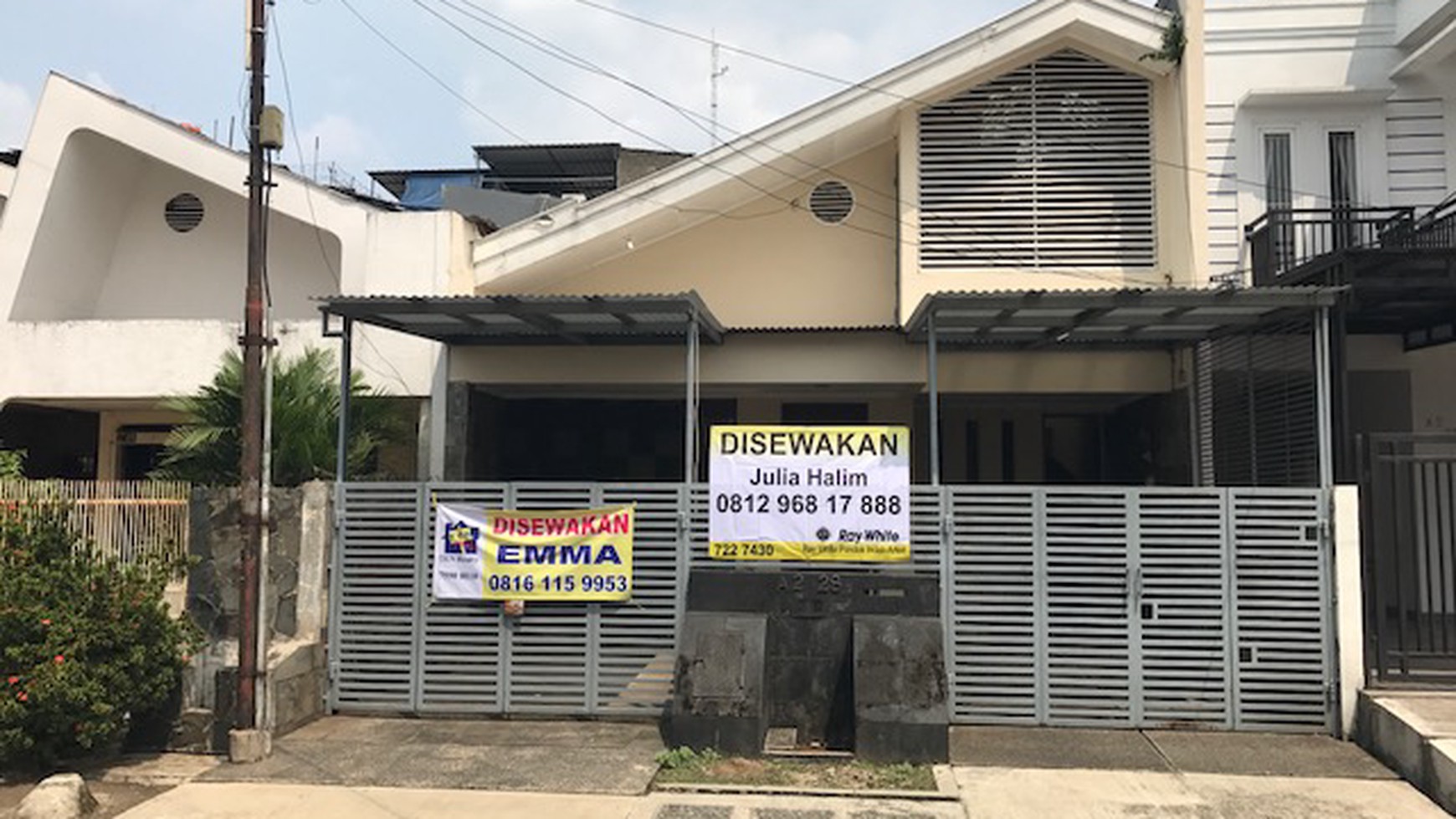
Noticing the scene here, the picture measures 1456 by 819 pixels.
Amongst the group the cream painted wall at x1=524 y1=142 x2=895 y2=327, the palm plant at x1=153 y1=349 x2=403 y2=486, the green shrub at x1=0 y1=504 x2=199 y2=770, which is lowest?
the green shrub at x1=0 y1=504 x2=199 y2=770

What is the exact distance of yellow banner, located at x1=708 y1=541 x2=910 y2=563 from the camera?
340 inches

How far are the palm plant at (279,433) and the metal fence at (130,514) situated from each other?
0.76 m

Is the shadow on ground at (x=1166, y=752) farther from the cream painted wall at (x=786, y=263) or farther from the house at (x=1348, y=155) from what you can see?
the cream painted wall at (x=786, y=263)

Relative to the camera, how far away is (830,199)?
12.8 metres

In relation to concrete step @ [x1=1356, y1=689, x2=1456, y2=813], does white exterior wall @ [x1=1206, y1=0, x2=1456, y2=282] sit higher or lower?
higher

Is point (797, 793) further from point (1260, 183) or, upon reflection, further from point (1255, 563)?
point (1260, 183)

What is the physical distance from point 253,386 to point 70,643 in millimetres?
2202

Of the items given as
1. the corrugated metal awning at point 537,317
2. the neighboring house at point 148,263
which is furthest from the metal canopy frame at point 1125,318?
the neighboring house at point 148,263

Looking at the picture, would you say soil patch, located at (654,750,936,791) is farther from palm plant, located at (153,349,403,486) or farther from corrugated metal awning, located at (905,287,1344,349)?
palm plant, located at (153,349,403,486)

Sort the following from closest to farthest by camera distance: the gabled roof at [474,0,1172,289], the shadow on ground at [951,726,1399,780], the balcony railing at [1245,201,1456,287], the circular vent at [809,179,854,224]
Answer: the shadow on ground at [951,726,1399,780], the balcony railing at [1245,201,1456,287], the gabled roof at [474,0,1172,289], the circular vent at [809,179,854,224]

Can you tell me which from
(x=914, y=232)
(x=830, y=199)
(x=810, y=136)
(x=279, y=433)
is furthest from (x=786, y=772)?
(x=830, y=199)

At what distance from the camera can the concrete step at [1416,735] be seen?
22.1 feet

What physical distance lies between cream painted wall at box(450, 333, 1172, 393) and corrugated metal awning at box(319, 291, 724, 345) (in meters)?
0.22

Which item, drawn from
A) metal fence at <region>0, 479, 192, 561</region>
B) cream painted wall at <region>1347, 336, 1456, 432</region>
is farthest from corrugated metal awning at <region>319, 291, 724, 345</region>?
cream painted wall at <region>1347, 336, 1456, 432</region>
